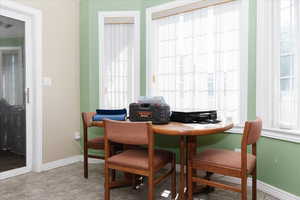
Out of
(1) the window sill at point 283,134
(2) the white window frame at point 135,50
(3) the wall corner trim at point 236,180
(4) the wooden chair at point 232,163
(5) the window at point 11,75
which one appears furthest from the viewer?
(2) the white window frame at point 135,50

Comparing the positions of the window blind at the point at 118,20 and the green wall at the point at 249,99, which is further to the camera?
the window blind at the point at 118,20

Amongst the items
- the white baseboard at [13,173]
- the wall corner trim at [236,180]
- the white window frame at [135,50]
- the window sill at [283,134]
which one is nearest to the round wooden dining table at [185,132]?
the window sill at [283,134]

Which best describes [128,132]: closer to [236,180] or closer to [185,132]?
[185,132]

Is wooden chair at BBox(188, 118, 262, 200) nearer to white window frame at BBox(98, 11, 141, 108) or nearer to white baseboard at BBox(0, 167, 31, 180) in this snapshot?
white window frame at BBox(98, 11, 141, 108)

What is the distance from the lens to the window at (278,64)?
205 cm

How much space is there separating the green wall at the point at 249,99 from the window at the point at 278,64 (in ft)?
0.27

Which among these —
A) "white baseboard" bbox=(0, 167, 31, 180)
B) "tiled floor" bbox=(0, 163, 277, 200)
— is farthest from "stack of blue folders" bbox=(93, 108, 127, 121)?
"white baseboard" bbox=(0, 167, 31, 180)

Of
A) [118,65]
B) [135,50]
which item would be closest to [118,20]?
[135,50]

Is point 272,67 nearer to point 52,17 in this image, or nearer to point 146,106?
point 146,106

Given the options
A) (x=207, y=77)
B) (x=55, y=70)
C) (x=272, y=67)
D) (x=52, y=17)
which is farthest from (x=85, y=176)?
(x=272, y=67)

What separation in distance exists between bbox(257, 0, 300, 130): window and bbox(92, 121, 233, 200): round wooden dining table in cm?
62

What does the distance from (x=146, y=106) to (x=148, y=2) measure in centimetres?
171

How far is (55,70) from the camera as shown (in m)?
2.95

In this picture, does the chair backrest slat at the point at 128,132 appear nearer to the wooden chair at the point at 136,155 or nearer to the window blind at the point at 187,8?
the wooden chair at the point at 136,155
